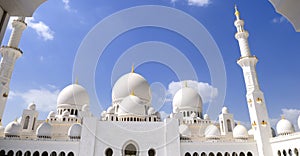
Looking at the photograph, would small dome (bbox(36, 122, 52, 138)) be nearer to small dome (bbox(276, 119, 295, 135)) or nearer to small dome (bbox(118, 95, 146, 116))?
small dome (bbox(118, 95, 146, 116))

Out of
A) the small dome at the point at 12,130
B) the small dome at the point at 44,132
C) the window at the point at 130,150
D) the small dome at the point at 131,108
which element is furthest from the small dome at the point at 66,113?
the window at the point at 130,150

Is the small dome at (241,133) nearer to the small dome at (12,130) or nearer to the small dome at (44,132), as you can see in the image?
the small dome at (44,132)

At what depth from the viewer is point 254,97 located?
53.8ft

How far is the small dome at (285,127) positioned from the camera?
51.5ft

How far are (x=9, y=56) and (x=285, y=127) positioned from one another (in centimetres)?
2536

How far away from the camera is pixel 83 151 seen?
14.5 meters

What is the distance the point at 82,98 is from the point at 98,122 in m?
8.71

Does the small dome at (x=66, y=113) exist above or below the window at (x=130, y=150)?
above

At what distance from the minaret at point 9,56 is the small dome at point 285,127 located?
79.5 feet

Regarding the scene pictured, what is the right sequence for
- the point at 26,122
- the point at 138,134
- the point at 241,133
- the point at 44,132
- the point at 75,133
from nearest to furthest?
the point at 138,134, the point at 75,133, the point at 44,132, the point at 241,133, the point at 26,122

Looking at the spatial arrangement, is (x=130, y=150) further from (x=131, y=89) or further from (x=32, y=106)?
(x=32, y=106)

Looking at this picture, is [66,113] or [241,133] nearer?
[241,133]

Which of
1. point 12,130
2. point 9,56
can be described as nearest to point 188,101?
point 12,130

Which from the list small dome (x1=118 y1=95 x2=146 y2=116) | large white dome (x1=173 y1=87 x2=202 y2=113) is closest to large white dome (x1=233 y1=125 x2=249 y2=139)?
large white dome (x1=173 y1=87 x2=202 y2=113)
